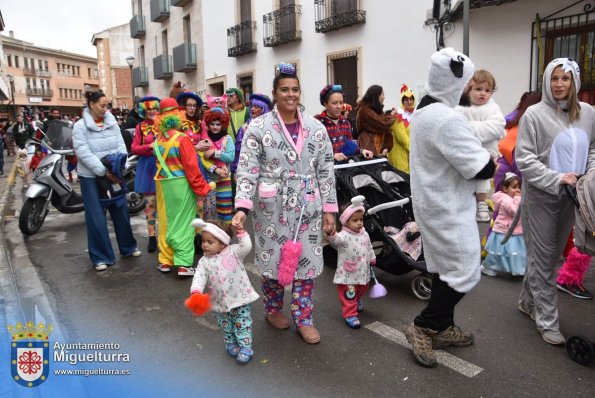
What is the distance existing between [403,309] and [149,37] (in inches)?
1025

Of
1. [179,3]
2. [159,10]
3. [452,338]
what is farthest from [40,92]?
[452,338]

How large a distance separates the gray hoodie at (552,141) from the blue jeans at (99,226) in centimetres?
414

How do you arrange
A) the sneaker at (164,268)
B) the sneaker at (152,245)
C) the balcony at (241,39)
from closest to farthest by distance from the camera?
the sneaker at (164,268), the sneaker at (152,245), the balcony at (241,39)

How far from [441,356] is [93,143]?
4.03 meters

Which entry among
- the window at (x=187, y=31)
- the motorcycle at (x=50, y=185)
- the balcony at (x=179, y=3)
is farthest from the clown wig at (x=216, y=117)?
the window at (x=187, y=31)

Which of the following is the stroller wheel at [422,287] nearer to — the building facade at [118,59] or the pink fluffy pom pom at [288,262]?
the pink fluffy pom pom at [288,262]

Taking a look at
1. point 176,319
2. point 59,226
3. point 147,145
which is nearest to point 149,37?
point 59,226

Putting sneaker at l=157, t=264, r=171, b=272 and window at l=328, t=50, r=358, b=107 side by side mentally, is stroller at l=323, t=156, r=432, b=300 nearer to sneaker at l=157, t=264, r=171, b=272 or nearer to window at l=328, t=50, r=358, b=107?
sneaker at l=157, t=264, r=171, b=272

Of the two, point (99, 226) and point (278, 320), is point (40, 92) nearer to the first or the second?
point (99, 226)

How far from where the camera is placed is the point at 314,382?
9.68 feet

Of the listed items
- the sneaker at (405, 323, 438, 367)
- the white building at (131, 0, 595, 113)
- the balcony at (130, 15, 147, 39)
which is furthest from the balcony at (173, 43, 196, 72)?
the sneaker at (405, 323, 438, 367)

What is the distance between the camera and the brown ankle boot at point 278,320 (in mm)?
3691

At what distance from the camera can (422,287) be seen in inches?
→ 165

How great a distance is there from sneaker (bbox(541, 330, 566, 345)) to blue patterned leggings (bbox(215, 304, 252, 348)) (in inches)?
81.8
